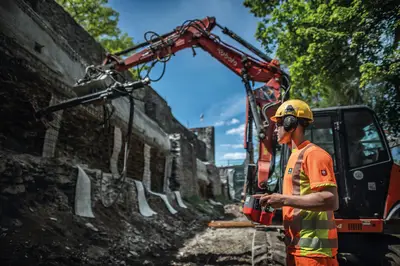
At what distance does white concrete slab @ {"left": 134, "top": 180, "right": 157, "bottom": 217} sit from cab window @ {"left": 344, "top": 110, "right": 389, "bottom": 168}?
218 inches

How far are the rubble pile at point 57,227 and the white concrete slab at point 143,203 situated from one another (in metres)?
0.95

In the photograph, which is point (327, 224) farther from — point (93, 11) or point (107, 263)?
point (93, 11)

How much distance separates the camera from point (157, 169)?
1166 cm

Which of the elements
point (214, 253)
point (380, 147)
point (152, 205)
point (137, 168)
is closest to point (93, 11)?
point (137, 168)

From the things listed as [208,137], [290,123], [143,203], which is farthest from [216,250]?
[208,137]

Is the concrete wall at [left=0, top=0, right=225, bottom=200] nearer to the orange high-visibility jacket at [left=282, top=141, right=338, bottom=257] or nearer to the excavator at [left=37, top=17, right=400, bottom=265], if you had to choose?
the excavator at [left=37, top=17, right=400, bottom=265]

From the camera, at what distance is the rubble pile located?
3.53 m

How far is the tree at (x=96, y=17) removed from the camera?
18.8 meters

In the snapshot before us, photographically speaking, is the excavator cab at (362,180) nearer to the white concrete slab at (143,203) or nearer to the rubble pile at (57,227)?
the rubble pile at (57,227)

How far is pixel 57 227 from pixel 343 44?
714 centimetres

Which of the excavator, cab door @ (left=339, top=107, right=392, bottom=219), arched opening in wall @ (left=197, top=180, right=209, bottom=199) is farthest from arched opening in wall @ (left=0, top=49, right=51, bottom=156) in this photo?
arched opening in wall @ (left=197, top=180, right=209, bottom=199)

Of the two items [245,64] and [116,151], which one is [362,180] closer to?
[245,64]

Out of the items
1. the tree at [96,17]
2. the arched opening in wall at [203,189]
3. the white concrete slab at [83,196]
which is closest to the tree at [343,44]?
the white concrete slab at [83,196]

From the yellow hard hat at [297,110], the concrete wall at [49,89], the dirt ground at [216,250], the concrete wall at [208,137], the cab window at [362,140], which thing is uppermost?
the concrete wall at [208,137]
